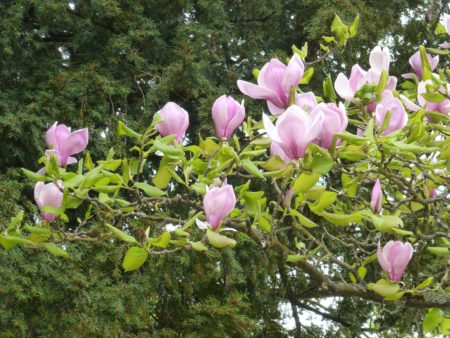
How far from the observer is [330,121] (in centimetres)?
111

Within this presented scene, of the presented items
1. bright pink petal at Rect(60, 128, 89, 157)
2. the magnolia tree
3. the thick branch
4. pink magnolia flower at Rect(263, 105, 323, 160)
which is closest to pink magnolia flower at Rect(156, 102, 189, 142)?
the magnolia tree

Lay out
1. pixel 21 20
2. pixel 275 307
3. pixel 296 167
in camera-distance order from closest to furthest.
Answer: pixel 296 167
pixel 21 20
pixel 275 307

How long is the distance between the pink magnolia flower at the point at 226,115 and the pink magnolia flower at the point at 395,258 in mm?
335

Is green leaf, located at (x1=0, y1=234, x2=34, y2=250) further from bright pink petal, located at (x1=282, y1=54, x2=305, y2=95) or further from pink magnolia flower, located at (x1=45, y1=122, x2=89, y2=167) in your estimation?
bright pink petal, located at (x1=282, y1=54, x2=305, y2=95)

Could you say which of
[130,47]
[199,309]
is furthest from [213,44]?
[199,309]

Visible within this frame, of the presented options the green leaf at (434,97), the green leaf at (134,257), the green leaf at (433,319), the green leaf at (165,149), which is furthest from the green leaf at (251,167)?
the green leaf at (433,319)

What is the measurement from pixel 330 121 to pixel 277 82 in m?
0.13

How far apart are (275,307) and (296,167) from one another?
247 cm

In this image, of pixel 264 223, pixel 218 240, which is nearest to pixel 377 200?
pixel 264 223

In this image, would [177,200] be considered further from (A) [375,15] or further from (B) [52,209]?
(A) [375,15]

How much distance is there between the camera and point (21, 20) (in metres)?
3.11

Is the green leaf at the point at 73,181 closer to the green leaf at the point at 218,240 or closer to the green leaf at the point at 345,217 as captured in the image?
the green leaf at the point at 218,240

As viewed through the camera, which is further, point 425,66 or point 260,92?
point 425,66

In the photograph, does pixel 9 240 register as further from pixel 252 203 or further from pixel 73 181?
pixel 252 203
